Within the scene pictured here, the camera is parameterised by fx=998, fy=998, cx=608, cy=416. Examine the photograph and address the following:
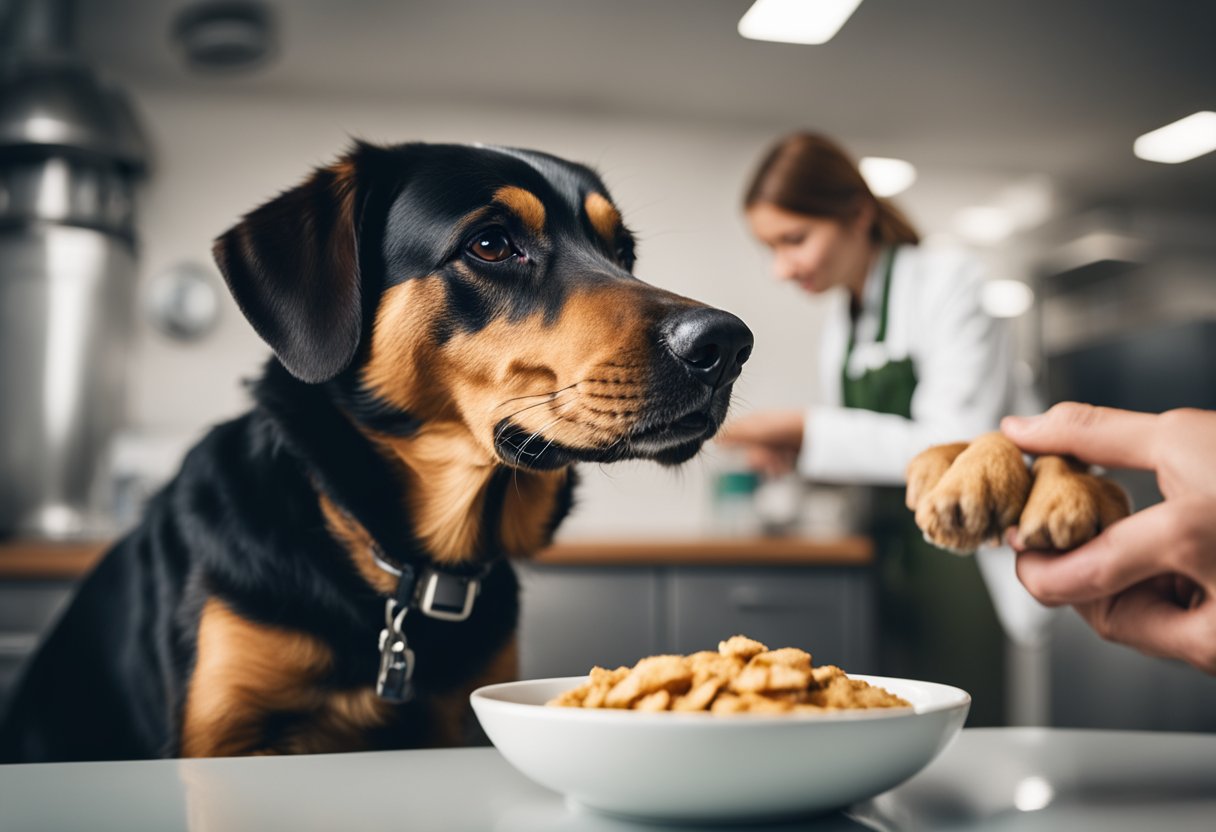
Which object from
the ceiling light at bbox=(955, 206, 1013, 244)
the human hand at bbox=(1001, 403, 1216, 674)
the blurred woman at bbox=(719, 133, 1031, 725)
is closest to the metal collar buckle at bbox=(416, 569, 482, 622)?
the human hand at bbox=(1001, 403, 1216, 674)

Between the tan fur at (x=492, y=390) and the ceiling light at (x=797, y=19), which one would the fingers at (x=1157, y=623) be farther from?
the ceiling light at (x=797, y=19)

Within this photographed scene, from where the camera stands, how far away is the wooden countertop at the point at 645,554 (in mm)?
1733

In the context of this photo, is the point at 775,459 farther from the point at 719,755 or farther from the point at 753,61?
the point at 719,755

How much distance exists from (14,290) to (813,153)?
1.48 metres

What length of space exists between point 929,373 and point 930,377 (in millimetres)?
10

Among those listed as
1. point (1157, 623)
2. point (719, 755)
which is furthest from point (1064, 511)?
point (719, 755)

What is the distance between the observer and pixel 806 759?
1.24ft

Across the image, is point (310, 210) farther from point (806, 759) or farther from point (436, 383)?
point (806, 759)

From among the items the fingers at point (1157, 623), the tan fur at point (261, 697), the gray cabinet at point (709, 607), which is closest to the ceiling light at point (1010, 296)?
the gray cabinet at point (709, 607)

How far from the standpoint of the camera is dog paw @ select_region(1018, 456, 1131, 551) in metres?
0.54

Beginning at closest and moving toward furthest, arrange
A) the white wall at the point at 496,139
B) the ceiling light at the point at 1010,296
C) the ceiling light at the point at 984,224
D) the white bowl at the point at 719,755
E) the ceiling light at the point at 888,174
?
the white bowl at the point at 719,755, the white wall at the point at 496,139, the ceiling light at the point at 888,174, the ceiling light at the point at 984,224, the ceiling light at the point at 1010,296

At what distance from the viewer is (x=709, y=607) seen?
1945 mm

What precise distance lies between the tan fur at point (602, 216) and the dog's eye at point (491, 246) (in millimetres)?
76

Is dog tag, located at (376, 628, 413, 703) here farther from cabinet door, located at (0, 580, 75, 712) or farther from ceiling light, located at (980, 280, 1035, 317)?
ceiling light, located at (980, 280, 1035, 317)
